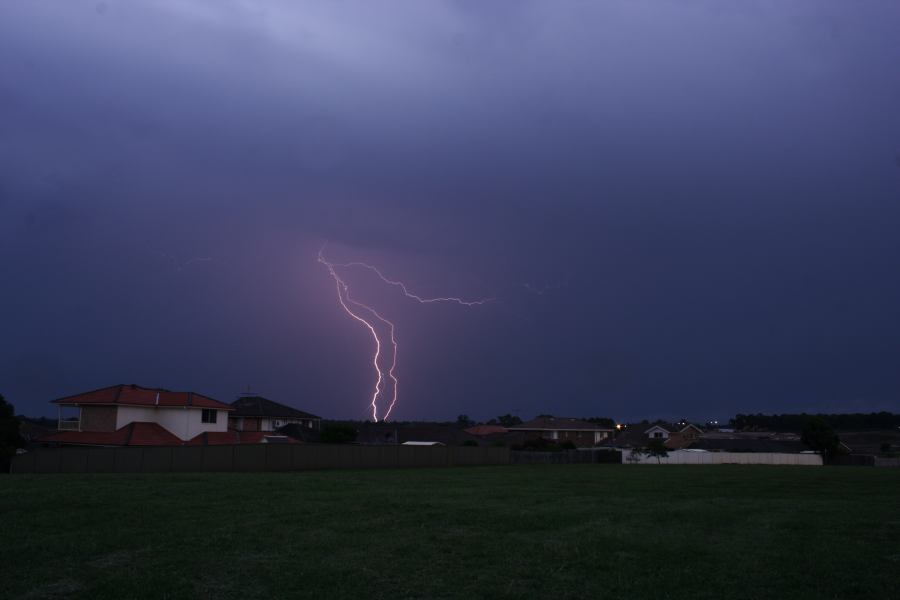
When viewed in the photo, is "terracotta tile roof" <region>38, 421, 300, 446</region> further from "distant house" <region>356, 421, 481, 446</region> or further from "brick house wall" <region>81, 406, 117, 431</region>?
"distant house" <region>356, 421, 481, 446</region>

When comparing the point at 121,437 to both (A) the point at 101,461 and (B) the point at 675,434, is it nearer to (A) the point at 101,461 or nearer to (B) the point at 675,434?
(A) the point at 101,461

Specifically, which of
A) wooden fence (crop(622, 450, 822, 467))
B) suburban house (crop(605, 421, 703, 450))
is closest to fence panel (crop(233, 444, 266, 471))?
wooden fence (crop(622, 450, 822, 467))

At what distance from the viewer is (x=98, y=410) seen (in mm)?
53594

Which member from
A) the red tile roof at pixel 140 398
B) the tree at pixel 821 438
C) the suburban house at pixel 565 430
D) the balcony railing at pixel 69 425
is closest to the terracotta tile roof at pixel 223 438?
the red tile roof at pixel 140 398

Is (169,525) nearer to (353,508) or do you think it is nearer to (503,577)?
(353,508)

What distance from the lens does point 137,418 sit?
5503 cm

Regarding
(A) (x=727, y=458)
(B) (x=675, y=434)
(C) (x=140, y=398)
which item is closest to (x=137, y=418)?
(C) (x=140, y=398)

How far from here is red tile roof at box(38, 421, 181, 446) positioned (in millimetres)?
51156

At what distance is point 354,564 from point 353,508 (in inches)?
277

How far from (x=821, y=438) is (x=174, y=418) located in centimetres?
6803

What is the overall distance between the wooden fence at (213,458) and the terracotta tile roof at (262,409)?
2568 cm

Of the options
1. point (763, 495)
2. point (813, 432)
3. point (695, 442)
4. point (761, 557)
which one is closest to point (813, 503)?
point (763, 495)

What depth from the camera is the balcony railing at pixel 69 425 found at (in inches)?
2176

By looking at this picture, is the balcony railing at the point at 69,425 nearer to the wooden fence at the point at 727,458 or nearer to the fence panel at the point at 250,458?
the fence panel at the point at 250,458
